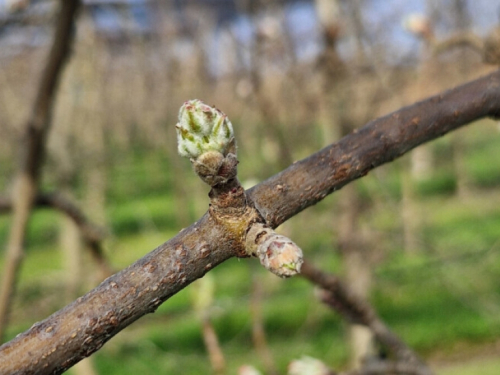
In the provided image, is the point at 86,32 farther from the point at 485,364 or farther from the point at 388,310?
the point at 485,364

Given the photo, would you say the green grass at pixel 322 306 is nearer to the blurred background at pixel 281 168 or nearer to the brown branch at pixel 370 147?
the blurred background at pixel 281 168

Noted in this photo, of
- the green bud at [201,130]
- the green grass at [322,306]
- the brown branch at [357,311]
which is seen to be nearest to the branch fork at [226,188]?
the green bud at [201,130]

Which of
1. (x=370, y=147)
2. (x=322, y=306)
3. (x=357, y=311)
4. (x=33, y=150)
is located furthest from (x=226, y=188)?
(x=322, y=306)

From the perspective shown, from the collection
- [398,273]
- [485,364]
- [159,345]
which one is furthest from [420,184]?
[159,345]

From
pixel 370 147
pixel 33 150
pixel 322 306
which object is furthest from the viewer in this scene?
pixel 322 306

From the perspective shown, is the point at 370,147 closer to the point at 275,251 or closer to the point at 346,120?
the point at 275,251

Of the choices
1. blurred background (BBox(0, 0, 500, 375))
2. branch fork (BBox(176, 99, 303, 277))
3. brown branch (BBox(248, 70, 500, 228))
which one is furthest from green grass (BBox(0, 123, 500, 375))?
branch fork (BBox(176, 99, 303, 277))
